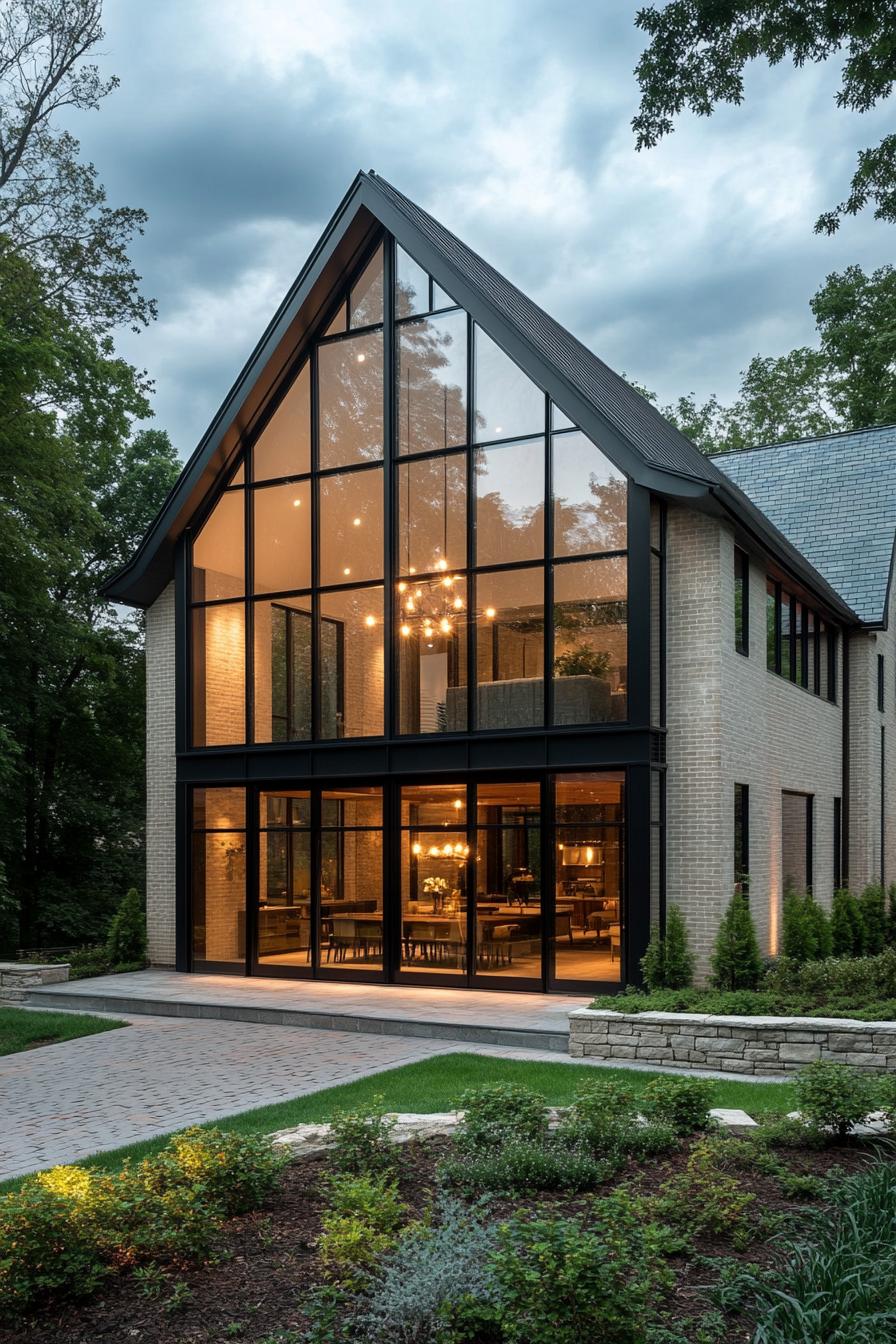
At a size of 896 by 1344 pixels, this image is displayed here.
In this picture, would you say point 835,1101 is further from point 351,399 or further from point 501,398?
point 351,399

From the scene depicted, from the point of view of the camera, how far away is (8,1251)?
4863mm

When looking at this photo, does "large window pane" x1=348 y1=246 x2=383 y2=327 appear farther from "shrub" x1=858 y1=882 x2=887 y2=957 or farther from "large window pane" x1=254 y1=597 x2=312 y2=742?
"shrub" x1=858 y1=882 x2=887 y2=957

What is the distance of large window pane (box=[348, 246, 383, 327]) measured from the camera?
56.9 ft

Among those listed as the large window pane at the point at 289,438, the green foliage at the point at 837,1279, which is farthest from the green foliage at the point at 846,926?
the green foliage at the point at 837,1279

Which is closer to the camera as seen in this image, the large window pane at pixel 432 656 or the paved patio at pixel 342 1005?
the paved patio at pixel 342 1005

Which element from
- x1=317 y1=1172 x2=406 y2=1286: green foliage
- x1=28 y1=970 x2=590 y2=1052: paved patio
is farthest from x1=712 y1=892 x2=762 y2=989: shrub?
x1=317 y1=1172 x2=406 y2=1286: green foliage

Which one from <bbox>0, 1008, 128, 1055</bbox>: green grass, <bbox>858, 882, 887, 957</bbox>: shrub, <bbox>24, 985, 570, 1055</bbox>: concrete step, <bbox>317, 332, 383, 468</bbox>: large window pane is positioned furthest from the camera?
<bbox>858, 882, 887, 957</bbox>: shrub

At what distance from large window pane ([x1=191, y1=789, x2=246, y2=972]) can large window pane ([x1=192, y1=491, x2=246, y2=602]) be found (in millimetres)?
3053

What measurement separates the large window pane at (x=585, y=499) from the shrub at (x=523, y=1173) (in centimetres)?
981

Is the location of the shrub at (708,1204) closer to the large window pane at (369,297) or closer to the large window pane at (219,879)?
the large window pane at (219,879)

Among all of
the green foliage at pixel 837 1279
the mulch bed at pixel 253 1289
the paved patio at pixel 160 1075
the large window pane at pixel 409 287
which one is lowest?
the paved patio at pixel 160 1075

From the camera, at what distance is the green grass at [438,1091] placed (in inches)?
340

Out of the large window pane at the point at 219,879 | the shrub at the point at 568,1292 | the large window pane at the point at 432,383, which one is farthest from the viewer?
the large window pane at the point at 219,879

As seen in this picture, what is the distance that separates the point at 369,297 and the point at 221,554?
14.5ft
